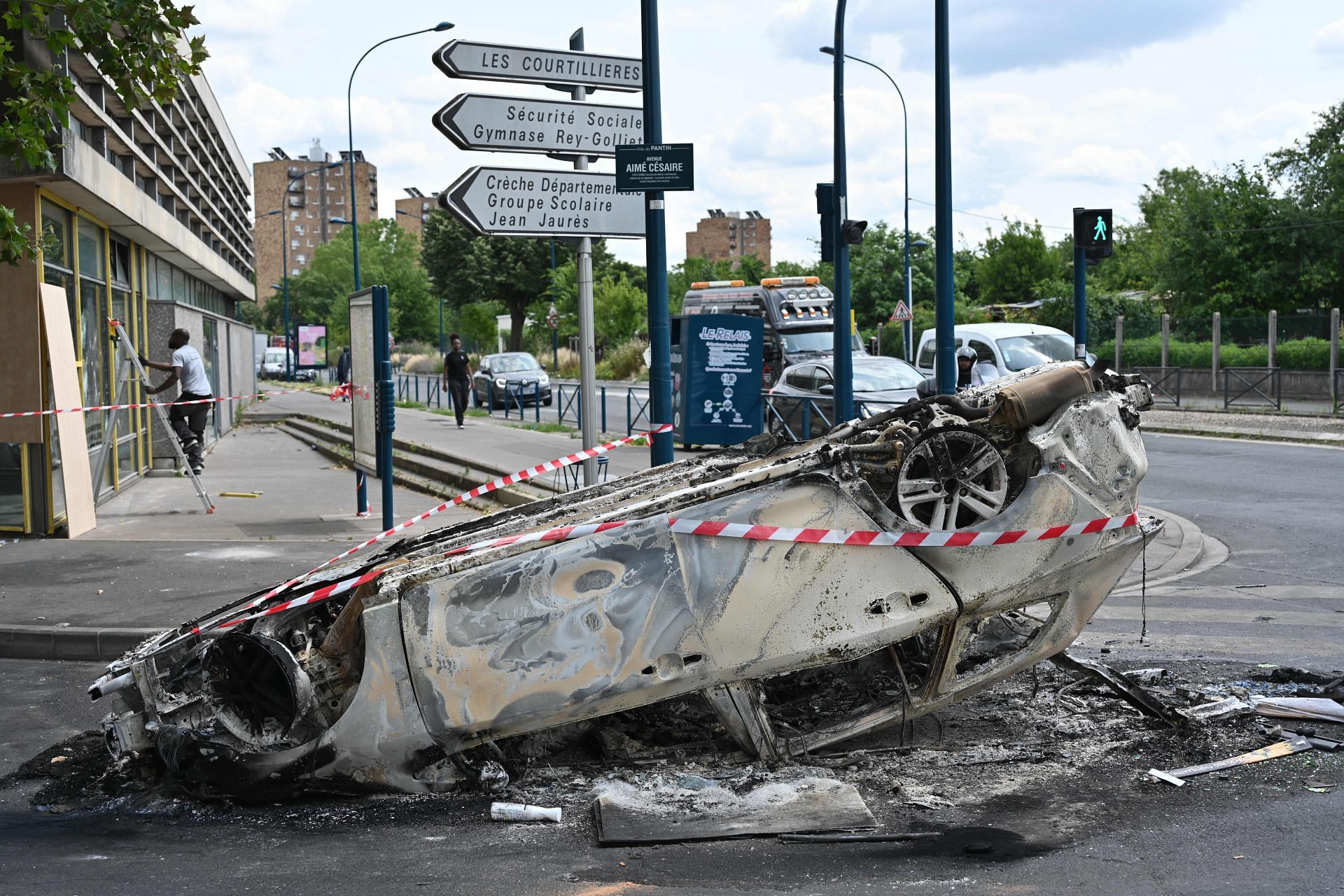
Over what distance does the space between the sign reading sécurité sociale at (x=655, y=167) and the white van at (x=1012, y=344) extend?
46.1 ft

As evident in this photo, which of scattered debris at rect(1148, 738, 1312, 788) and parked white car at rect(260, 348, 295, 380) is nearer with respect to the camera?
scattered debris at rect(1148, 738, 1312, 788)

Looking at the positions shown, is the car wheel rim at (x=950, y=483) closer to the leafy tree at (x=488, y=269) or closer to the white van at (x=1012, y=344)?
the white van at (x=1012, y=344)

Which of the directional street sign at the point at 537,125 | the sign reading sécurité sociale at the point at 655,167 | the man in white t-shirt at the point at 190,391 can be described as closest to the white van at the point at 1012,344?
the man in white t-shirt at the point at 190,391

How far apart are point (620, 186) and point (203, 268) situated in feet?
58.5

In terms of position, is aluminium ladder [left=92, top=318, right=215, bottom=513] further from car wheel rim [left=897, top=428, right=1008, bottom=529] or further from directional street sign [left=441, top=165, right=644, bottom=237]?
car wheel rim [left=897, top=428, right=1008, bottom=529]

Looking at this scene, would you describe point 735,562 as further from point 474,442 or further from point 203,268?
point 203,268

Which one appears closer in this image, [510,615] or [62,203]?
[510,615]

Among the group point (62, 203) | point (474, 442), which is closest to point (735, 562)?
point (62, 203)

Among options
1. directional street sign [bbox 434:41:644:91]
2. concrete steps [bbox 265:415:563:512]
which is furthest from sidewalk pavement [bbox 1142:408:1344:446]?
directional street sign [bbox 434:41:644:91]

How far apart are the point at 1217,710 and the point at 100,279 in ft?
44.8

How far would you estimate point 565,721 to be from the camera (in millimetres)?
4691

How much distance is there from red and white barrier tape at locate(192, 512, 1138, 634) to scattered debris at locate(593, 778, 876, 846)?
937 millimetres

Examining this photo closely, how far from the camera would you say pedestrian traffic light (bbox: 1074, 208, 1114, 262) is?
40.2 ft

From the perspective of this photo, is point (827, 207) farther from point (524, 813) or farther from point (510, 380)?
point (510, 380)
